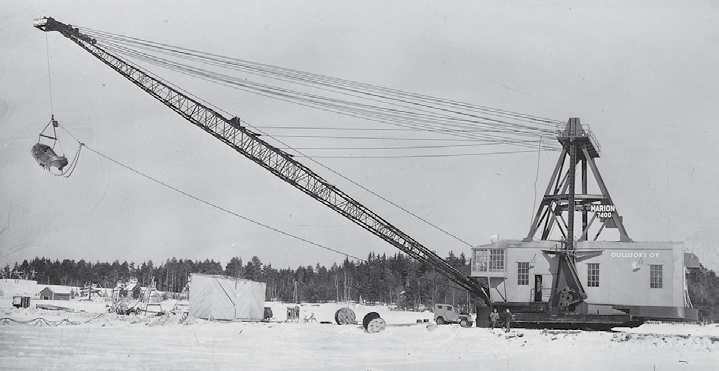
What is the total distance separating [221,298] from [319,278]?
456 ft

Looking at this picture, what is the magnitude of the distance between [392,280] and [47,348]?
126345mm

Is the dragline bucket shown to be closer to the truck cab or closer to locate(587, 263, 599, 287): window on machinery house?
the truck cab

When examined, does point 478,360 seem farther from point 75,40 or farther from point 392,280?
point 392,280

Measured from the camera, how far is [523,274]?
44.4 metres

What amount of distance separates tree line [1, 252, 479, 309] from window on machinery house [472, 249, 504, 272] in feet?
247

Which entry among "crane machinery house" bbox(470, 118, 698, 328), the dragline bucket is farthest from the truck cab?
the dragline bucket

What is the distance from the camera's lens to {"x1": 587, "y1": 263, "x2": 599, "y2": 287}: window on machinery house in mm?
42469

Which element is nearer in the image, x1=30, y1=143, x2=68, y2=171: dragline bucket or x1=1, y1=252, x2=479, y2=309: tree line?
x1=30, y1=143, x2=68, y2=171: dragline bucket

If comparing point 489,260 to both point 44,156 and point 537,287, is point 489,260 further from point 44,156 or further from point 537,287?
point 44,156

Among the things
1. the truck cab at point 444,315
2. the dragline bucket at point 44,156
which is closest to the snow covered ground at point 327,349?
the dragline bucket at point 44,156

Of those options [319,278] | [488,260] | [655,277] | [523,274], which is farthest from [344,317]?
[319,278]

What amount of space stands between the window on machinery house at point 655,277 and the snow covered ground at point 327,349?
7396 millimetres

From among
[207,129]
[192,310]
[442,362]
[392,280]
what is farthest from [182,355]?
[392,280]

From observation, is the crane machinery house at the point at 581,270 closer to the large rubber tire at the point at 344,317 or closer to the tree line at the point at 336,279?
the large rubber tire at the point at 344,317
